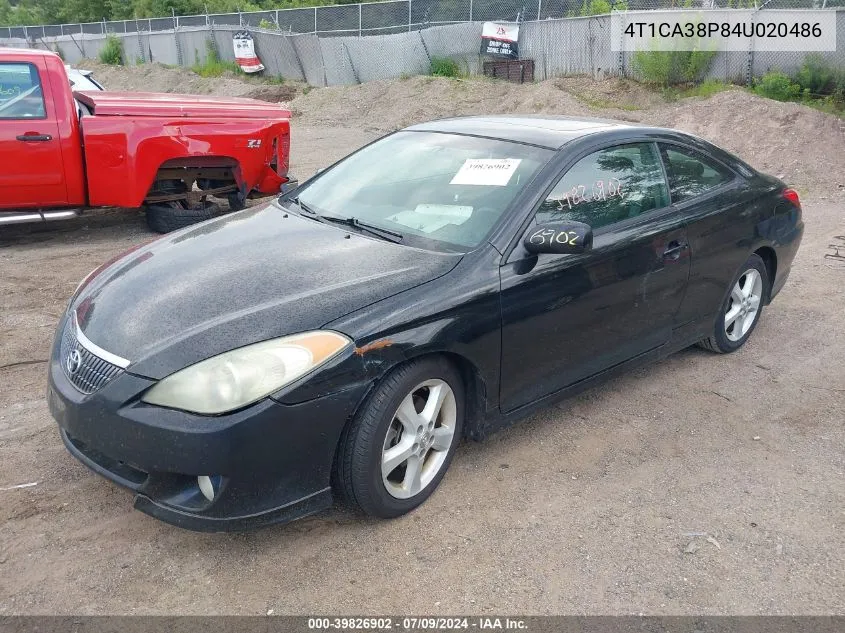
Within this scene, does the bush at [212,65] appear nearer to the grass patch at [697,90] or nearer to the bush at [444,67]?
the bush at [444,67]

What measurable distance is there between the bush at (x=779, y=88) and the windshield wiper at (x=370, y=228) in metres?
13.5

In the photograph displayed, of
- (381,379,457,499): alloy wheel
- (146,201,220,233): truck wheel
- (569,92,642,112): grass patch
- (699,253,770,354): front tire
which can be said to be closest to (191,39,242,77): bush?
(569,92,642,112): grass patch

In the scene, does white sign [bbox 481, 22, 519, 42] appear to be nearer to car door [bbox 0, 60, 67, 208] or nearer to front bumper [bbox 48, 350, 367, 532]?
car door [bbox 0, 60, 67, 208]

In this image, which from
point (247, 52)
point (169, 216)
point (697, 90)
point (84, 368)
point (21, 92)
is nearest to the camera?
point (84, 368)

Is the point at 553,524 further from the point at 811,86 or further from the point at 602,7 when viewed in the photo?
the point at 602,7

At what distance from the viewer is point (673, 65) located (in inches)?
645

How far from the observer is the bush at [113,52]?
38625 millimetres

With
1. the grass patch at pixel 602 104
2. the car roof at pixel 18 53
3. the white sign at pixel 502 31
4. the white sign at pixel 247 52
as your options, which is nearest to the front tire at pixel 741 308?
the car roof at pixel 18 53

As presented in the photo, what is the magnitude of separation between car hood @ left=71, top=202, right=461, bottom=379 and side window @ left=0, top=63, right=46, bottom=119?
13.7 feet

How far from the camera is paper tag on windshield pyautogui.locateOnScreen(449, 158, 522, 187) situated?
385 centimetres

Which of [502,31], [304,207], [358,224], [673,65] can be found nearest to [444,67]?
[502,31]

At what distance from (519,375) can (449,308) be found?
0.59 meters

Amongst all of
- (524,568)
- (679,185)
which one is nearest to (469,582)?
(524,568)

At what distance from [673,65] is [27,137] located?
526 inches
